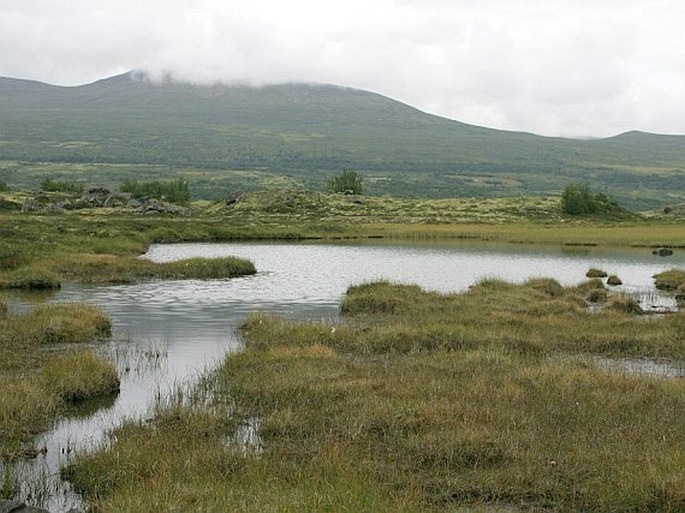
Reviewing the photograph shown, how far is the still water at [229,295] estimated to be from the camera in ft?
57.7

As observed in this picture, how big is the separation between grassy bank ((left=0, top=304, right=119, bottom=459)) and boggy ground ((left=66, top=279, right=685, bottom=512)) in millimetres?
2259

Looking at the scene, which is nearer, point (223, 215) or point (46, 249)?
point (46, 249)

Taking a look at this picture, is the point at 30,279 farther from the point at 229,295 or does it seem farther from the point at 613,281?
the point at 613,281

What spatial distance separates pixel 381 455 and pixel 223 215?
121 metres

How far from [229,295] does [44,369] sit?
22.1m

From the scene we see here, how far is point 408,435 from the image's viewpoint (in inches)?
630

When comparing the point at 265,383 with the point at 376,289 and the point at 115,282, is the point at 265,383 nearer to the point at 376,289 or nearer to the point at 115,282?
the point at 376,289

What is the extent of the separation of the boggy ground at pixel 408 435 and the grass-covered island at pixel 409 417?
0.05 metres

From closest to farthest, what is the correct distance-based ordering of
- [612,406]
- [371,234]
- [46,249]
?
[612,406]
[46,249]
[371,234]

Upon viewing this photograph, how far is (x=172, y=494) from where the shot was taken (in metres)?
12.1

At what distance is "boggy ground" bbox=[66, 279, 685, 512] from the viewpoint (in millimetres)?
12680

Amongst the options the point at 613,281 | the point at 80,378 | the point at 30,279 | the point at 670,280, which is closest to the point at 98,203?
the point at 30,279

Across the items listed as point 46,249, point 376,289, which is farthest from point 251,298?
point 46,249

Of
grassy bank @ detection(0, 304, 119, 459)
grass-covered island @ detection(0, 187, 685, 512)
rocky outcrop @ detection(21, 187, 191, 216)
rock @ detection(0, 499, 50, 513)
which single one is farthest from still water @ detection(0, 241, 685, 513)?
rocky outcrop @ detection(21, 187, 191, 216)
